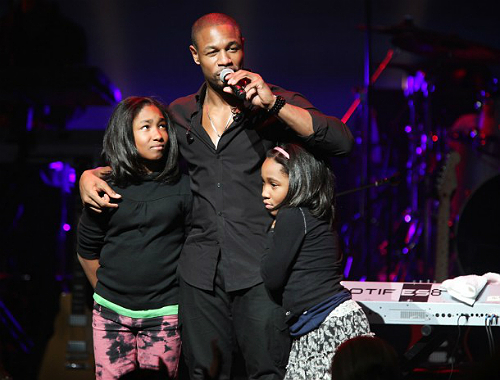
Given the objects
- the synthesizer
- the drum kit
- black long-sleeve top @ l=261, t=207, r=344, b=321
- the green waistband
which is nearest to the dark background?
the drum kit

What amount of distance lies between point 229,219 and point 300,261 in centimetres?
32

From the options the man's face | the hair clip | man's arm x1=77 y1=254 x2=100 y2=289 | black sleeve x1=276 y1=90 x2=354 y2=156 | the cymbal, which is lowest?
man's arm x1=77 y1=254 x2=100 y2=289

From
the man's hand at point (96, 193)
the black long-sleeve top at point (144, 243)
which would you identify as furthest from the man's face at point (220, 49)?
the man's hand at point (96, 193)

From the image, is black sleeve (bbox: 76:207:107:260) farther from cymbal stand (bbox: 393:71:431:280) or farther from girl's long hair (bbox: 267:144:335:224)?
cymbal stand (bbox: 393:71:431:280)

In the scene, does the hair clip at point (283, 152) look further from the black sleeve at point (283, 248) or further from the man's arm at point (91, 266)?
the man's arm at point (91, 266)

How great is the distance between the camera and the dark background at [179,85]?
15.8 feet

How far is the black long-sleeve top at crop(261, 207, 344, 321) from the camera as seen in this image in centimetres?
259

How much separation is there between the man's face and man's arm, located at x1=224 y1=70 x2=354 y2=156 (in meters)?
0.18

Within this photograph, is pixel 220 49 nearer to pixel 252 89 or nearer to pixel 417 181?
pixel 252 89

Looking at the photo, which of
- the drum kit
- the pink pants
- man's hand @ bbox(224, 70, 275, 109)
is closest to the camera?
man's hand @ bbox(224, 70, 275, 109)

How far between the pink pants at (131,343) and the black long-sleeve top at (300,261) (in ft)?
1.63

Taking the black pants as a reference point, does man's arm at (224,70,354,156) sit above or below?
above

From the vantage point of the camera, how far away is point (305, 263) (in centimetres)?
268

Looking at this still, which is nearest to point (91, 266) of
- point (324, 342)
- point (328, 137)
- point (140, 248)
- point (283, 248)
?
point (140, 248)
